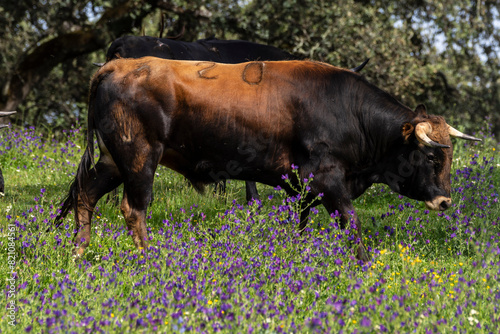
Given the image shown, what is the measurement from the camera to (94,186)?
534 cm

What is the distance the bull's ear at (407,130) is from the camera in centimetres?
530

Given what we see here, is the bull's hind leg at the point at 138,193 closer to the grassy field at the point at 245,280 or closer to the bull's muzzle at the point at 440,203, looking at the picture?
the grassy field at the point at 245,280

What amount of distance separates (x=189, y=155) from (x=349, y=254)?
1474 mm

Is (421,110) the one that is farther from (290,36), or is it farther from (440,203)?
(290,36)

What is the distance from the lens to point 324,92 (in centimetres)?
533

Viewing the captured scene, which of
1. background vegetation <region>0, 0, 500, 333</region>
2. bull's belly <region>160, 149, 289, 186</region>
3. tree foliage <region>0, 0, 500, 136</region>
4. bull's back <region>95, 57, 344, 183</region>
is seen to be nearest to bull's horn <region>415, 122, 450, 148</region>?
background vegetation <region>0, 0, 500, 333</region>

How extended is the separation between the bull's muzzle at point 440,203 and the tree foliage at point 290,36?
230 inches

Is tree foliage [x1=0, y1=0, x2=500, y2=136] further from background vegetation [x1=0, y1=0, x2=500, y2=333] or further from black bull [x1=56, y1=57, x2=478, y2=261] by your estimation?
black bull [x1=56, y1=57, x2=478, y2=261]

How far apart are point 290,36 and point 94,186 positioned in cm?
698

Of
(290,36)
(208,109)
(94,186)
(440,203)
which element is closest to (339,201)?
(440,203)

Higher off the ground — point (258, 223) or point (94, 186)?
point (258, 223)

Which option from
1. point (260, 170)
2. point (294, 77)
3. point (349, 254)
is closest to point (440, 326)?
point (349, 254)

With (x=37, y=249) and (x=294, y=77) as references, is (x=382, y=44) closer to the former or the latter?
(x=294, y=77)

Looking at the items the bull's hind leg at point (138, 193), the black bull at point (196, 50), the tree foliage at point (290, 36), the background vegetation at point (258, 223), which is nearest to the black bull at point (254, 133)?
the bull's hind leg at point (138, 193)
